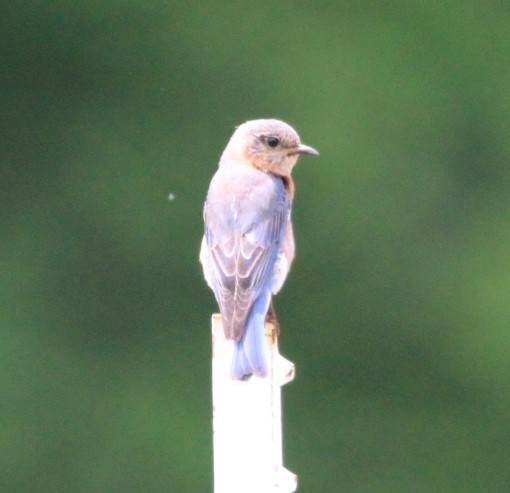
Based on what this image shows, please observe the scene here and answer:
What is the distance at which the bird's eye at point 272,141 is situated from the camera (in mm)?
5445

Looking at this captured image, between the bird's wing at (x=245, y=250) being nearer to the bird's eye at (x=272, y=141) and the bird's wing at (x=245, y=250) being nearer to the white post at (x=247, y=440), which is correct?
the bird's eye at (x=272, y=141)

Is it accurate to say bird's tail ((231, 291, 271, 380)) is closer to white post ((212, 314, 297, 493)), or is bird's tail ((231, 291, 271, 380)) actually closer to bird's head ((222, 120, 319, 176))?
white post ((212, 314, 297, 493))

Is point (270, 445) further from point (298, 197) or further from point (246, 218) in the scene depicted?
point (298, 197)

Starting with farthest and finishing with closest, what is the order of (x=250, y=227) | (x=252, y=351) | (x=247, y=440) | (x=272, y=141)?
(x=272, y=141) → (x=250, y=227) → (x=252, y=351) → (x=247, y=440)

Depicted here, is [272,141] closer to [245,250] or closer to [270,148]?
[270,148]

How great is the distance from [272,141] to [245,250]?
25.3 inches

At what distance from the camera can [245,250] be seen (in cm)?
494

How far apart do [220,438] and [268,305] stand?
1117 millimetres

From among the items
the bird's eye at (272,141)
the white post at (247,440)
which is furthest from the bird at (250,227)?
the white post at (247,440)

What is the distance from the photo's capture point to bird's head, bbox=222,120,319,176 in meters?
5.45

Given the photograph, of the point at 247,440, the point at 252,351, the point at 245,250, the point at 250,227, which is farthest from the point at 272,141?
the point at 247,440

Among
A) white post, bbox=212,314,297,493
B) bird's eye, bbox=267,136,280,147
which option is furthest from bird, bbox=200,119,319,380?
white post, bbox=212,314,297,493

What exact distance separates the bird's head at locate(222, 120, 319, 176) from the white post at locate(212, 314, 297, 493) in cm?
183

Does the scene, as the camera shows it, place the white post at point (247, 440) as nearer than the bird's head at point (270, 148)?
Yes
